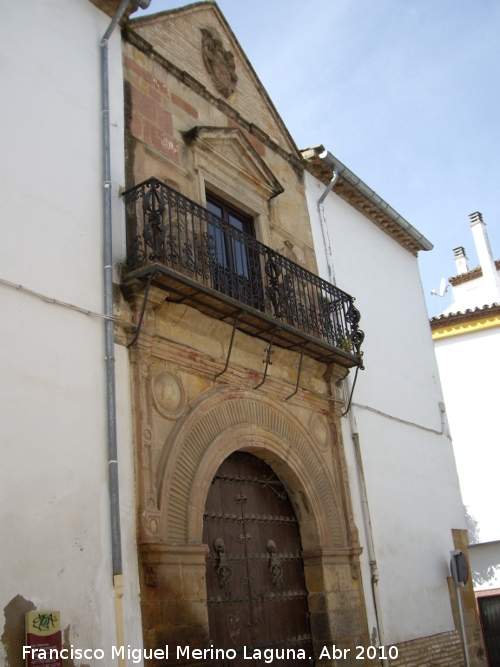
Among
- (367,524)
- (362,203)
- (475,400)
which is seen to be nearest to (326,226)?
(362,203)

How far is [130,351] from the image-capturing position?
20.8 ft

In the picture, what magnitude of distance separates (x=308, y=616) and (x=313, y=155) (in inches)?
234

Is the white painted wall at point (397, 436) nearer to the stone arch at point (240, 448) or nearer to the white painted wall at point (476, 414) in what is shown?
the stone arch at point (240, 448)

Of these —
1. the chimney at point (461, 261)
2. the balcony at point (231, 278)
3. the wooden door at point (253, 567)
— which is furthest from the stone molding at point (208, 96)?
the chimney at point (461, 261)

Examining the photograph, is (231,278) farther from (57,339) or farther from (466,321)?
(466,321)

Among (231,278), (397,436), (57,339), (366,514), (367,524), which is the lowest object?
(367,524)

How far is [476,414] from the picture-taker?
18000 millimetres

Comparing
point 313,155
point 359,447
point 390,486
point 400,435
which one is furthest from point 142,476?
point 313,155

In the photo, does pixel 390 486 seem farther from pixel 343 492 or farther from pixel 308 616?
pixel 308 616

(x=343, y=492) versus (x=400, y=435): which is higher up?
(x=400, y=435)

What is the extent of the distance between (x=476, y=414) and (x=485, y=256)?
22.4 ft

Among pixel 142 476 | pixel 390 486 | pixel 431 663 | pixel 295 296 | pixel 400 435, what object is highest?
pixel 295 296

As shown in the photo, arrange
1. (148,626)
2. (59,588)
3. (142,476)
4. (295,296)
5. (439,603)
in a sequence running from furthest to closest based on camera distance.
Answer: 1. (439,603)
2. (295,296)
3. (142,476)
4. (148,626)
5. (59,588)

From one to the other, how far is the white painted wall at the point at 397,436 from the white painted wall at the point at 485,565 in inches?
174
